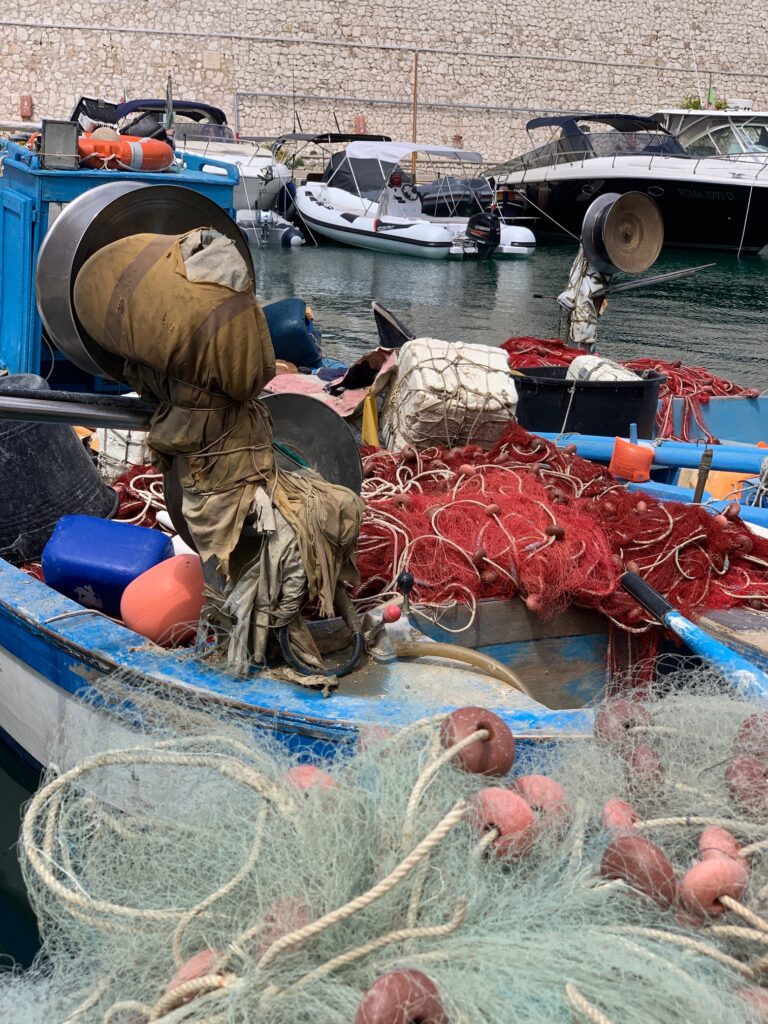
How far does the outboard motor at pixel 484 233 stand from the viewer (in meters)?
23.8

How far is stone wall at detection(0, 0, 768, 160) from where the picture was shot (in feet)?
108

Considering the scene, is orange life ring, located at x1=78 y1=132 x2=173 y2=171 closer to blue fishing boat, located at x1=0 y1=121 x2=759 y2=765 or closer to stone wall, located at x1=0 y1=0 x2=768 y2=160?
blue fishing boat, located at x1=0 y1=121 x2=759 y2=765

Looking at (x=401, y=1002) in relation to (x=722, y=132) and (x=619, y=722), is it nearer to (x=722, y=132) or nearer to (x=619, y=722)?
(x=619, y=722)

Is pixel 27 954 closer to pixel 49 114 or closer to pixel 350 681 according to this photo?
pixel 350 681

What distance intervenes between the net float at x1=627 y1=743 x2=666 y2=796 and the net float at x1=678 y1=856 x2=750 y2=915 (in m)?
0.39

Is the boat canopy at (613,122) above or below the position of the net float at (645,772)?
above

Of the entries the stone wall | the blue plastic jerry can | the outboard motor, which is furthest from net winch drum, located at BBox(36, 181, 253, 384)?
the stone wall

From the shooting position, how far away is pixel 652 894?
2.15m

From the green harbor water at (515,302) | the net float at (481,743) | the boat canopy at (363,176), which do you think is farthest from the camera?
the boat canopy at (363,176)

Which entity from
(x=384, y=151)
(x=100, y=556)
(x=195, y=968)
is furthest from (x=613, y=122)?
(x=195, y=968)

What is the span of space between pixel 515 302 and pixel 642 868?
17.1 metres

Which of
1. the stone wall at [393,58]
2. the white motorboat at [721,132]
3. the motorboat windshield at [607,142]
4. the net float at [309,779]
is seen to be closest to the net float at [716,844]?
Answer: the net float at [309,779]

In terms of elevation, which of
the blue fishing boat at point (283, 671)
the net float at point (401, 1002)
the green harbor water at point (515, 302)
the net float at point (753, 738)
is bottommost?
the green harbor water at point (515, 302)

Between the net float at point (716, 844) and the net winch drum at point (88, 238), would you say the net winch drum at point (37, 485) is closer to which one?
the net winch drum at point (88, 238)
